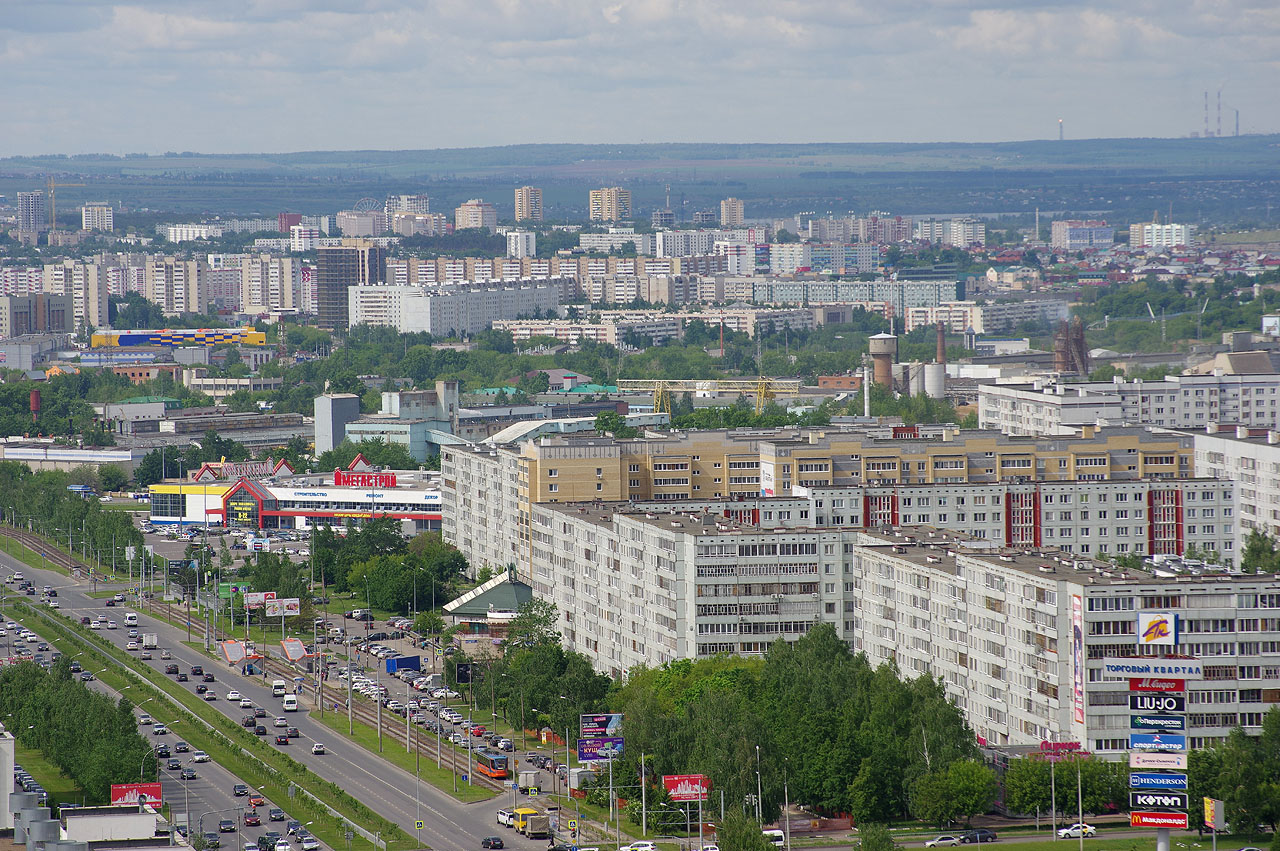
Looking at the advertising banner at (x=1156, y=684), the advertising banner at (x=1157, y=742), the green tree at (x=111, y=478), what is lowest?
the green tree at (x=111, y=478)

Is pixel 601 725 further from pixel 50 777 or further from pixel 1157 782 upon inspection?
pixel 1157 782

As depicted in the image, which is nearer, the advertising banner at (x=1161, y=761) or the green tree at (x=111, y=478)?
the advertising banner at (x=1161, y=761)

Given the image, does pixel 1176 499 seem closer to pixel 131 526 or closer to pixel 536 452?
pixel 536 452

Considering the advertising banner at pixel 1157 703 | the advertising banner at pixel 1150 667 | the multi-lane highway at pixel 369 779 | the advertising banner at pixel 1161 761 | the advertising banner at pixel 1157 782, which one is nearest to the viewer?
the advertising banner at pixel 1157 782

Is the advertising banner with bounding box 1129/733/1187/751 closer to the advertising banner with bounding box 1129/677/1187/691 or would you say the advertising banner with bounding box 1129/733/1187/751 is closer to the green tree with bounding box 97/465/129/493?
the advertising banner with bounding box 1129/677/1187/691

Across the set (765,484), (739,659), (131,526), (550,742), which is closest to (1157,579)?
(739,659)

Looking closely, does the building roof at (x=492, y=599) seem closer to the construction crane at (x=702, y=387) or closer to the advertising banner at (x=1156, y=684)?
the advertising banner at (x=1156, y=684)

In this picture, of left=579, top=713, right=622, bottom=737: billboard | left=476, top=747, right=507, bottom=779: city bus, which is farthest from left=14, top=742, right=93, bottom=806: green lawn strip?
left=579, top=713, right=622, bottom=737: billboard

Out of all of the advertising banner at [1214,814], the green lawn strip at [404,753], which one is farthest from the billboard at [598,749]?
the advertising banner at [1214,814]
